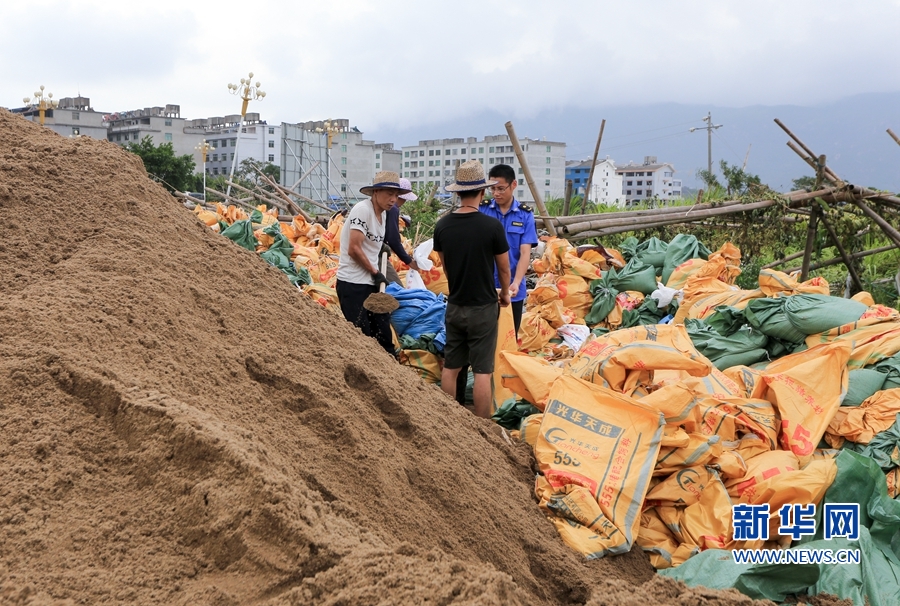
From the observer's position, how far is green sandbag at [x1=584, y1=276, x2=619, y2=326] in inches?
253

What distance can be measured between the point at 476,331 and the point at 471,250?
1.54ft

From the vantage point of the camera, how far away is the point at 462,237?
4.28m

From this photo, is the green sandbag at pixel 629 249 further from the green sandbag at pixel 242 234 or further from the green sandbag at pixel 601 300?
the green sandbag at pixel 242 234

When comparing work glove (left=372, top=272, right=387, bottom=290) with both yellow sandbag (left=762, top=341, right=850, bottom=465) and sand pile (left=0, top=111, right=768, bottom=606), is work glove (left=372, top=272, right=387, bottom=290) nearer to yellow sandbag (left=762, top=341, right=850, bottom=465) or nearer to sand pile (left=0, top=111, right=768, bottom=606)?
sand pile (left=0, top=111, right=768, bottom=606)

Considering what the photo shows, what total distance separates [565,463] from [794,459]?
108 centimetres

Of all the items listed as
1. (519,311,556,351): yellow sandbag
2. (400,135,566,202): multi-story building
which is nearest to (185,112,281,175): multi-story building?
(400,135,566,202): multi-story building

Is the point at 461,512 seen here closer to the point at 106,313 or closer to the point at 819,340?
the point at 106,313

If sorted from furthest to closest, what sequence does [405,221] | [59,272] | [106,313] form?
[405,221] → [59,272] → [106,313]

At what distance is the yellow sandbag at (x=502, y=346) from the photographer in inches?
183

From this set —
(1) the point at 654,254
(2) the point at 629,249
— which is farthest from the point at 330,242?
(1) the point at 654,254

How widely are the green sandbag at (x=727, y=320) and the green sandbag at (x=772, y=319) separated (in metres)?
0.08

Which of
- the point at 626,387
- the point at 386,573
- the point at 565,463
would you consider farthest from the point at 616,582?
the point at 626,387

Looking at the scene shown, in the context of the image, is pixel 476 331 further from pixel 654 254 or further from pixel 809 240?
pixel 809 240

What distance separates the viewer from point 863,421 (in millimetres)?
3910
